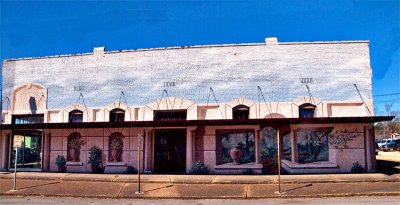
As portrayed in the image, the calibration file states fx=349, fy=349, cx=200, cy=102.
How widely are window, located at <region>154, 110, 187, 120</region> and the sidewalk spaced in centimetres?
383

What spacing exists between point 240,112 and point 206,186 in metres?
5.83

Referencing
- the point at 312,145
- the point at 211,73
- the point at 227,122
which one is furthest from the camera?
the point at 211,73

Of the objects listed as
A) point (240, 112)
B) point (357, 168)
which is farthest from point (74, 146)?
point (357, 168)

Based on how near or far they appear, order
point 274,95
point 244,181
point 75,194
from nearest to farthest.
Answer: point 75,194, point 244,181, point 274,95

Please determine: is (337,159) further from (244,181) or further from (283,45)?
(283,45)

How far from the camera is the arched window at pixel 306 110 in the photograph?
1938 centimetres

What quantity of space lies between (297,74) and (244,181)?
733cm

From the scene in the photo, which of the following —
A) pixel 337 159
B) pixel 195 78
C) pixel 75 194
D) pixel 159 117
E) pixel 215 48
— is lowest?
pixel 75 194

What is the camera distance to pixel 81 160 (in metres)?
20.3

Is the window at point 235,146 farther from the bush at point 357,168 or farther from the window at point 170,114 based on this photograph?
the bush at point 357,168

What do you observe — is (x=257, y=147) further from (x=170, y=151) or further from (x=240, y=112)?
(x=170, y=151)

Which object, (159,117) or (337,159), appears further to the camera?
(159,117)

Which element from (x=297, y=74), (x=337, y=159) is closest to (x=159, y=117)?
(x=297, y=74)

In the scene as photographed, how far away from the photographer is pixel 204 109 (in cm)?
2000
